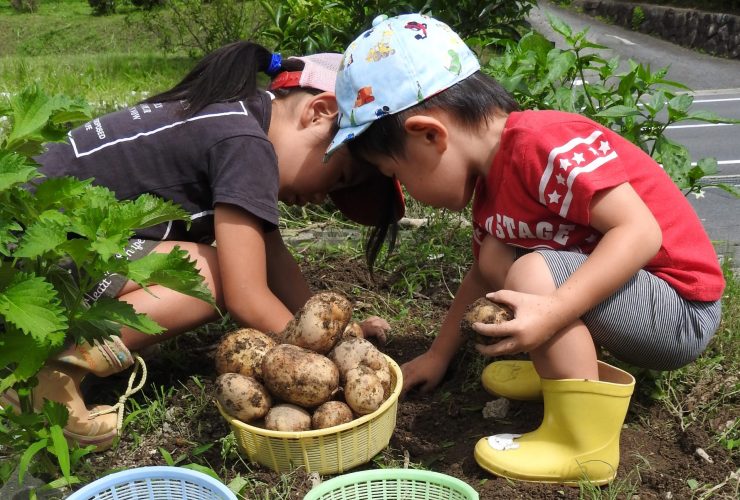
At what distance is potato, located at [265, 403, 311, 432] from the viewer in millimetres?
1913

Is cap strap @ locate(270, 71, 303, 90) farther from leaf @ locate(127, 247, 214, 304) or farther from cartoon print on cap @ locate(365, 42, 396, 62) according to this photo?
leaf @ locate(127, 247, 214, 304)

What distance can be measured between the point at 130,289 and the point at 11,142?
948 millimetres

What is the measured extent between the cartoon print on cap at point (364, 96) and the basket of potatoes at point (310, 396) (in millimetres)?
519

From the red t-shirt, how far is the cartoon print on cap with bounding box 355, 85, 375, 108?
1.18ft

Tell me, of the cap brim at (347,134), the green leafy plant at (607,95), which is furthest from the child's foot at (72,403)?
the green leafy plant at (607,95)

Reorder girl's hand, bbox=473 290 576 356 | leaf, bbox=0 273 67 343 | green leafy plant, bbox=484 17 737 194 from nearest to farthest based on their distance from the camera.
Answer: leaf, bbox=0 273 67 343 → girl's hand, bbox=473 290 576 356 → green leafy plant, bbox=484 17 737 194

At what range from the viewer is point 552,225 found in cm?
209

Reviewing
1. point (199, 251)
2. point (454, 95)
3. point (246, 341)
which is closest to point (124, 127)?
point (199, 251)

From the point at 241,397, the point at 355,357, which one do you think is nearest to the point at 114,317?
the point at 241,397

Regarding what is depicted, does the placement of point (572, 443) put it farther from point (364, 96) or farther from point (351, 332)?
point (364, 96)

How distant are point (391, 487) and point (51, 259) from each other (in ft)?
2.81

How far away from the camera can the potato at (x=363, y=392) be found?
1.93m

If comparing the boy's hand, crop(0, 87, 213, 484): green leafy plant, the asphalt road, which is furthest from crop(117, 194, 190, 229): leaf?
the asphalt road

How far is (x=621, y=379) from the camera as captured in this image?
2.06 metres
